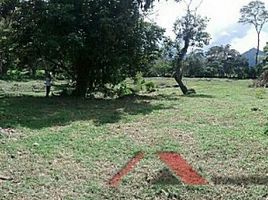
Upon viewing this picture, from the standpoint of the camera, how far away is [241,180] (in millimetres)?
6352

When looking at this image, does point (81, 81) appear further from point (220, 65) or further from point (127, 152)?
point (220, 65)

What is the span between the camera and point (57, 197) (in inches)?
221

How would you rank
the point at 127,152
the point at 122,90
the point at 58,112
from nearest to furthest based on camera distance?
the point at 127,152 < the point at 58,112 < the point at 122,90

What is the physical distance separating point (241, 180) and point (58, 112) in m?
7.63

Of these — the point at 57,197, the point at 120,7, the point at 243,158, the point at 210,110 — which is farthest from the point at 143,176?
the point at 120,7

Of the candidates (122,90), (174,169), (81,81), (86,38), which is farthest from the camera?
(122,90)

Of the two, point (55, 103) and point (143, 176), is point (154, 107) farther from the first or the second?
point (143, 176)

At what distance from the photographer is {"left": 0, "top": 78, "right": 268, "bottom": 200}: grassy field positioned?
19.3 ft

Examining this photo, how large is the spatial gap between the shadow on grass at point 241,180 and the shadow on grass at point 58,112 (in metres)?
5.02

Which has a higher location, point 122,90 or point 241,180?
point 122,90

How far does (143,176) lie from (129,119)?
17.3ft

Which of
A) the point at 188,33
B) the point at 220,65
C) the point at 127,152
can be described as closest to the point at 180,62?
the point at 188,33

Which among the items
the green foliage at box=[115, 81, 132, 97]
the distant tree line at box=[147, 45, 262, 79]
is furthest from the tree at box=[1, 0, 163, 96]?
Result: the distant tree line at box=[147, 45, 262, 79]

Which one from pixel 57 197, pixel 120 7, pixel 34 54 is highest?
pixel 120 7
